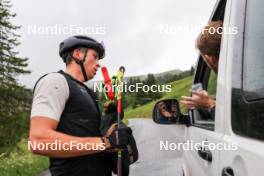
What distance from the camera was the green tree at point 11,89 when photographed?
33.8 m

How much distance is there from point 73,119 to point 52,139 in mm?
294

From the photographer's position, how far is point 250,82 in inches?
76.0

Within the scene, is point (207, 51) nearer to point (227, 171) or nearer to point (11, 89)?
point (227, 171)

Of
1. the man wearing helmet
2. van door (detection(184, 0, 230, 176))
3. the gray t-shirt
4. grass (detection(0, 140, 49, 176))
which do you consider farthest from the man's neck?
grass (detection(0, 140, 49, 176))

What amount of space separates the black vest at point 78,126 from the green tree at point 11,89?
2969 centimetres

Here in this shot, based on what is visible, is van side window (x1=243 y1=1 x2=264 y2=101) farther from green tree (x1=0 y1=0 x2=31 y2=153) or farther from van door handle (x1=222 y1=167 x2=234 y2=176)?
green tree (x1=0 y1=0 x2=31 y2=153)

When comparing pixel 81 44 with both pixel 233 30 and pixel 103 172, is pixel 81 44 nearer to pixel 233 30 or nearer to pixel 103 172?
pixel 103 172

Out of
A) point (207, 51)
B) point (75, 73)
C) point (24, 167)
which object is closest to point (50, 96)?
point (75, 73)

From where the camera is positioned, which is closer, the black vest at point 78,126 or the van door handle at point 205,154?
the van door handle at point 205,154

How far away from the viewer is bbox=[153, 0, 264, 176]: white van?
1.74m

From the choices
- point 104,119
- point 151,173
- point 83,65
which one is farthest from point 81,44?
point 151,173

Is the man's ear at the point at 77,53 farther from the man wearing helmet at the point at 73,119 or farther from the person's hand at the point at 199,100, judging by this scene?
the person's hand at the point at 199,100

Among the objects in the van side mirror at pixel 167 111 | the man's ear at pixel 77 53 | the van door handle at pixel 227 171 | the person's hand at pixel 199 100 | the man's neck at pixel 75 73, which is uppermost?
the man's ear at pixel 77 53

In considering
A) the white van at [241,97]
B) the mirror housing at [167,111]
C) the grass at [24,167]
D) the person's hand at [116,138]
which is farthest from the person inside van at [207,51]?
the grass at [24,167]
